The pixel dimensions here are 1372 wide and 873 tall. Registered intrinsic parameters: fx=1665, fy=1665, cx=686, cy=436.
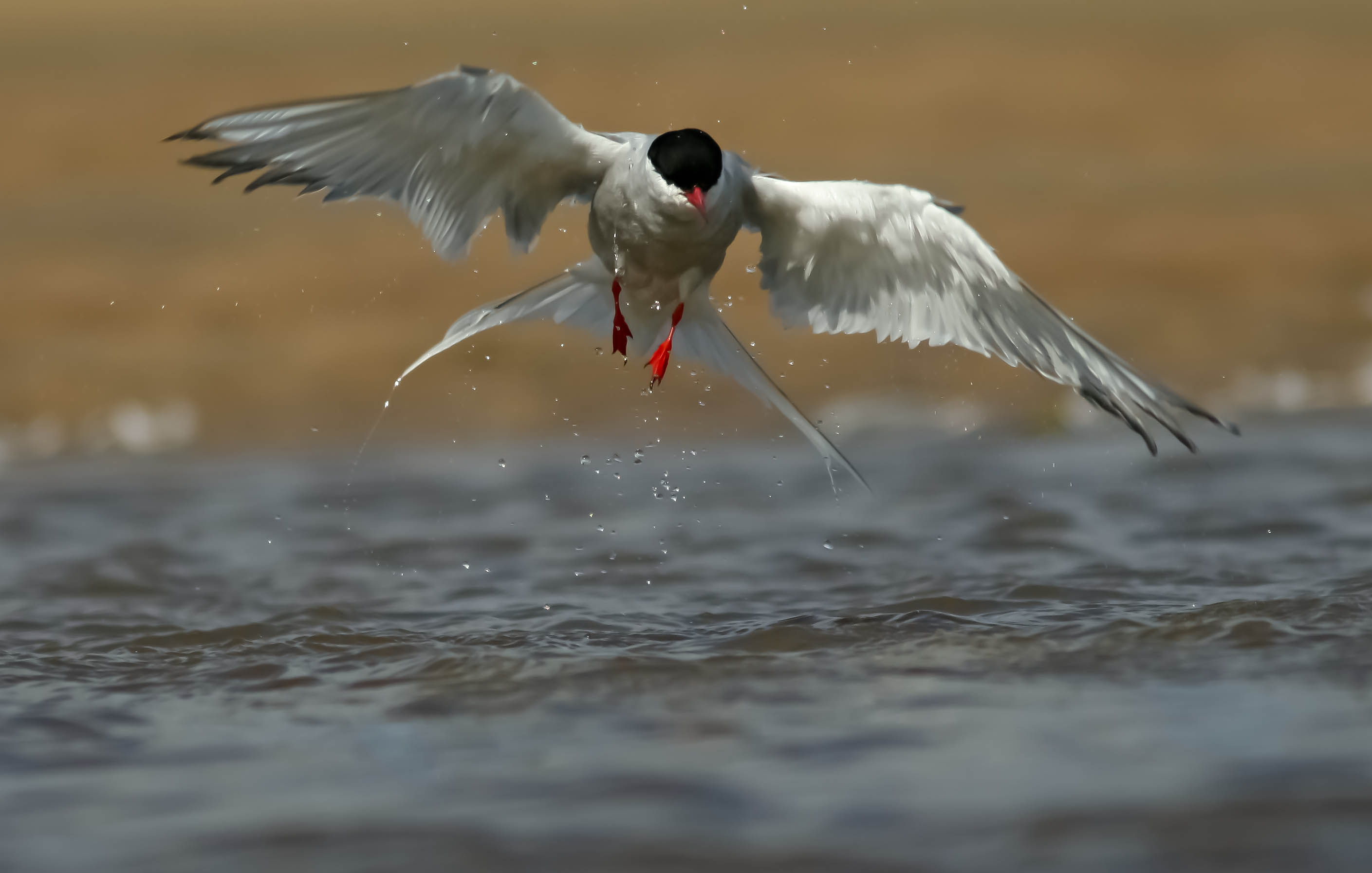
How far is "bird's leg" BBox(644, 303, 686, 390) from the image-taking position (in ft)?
17.5

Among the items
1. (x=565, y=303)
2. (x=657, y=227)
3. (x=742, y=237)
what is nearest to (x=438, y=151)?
(x=657, y=227)

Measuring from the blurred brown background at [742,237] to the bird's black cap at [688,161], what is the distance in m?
4.23

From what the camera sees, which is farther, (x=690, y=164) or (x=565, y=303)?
(x=565, y=303)

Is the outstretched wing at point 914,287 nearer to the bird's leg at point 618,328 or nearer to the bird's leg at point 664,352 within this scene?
the bird's leg at point 664,352

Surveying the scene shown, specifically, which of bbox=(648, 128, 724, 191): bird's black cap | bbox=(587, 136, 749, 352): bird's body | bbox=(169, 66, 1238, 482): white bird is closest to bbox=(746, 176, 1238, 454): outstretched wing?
bbox=(169, 66, 1238, 482): white bird

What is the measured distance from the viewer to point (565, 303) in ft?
→ 18.3

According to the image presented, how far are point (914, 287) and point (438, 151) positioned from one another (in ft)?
5.10

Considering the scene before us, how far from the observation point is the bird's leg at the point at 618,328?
18.0ft

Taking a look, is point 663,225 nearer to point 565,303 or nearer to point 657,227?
point 657,227

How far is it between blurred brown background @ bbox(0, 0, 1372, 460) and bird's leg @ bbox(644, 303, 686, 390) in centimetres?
356

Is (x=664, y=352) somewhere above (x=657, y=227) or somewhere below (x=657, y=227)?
below

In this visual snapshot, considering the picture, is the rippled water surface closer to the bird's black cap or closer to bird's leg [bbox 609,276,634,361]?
bird's leg [bbox 609,276,634,361]

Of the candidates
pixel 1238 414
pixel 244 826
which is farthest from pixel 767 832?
pixel 1238 414

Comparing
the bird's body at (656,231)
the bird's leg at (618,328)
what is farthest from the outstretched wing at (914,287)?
the bird's leg at (618,328)
